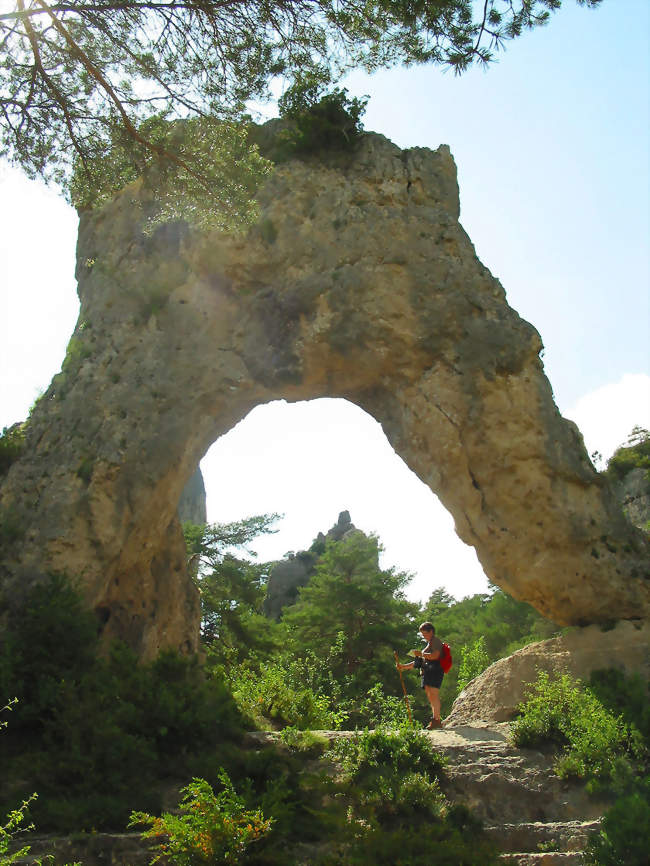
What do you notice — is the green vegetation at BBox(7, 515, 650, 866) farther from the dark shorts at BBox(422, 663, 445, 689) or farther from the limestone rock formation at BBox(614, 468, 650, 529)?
the limestone rock formation at BBox(614, 468, 650, 529)

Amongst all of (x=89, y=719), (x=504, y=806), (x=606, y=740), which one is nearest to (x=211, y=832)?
(x=89, y=719)

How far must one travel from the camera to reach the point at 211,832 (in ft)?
14.9

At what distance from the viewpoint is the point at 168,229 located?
1260 cm

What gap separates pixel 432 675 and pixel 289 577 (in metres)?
23.9

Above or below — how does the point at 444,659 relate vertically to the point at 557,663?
above

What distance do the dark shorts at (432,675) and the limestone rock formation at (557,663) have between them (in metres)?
0.72

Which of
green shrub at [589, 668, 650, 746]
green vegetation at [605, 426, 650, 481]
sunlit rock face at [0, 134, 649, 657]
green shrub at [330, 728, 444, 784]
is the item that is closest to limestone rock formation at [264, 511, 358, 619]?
green vegetation at [605, 426, 650, 481]

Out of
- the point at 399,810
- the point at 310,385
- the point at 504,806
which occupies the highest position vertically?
the point at 310,385

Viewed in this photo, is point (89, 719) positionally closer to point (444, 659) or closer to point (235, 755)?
point (235, 755)

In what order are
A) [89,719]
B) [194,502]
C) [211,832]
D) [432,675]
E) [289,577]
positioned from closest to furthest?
1. [211,832]
2. [89,719]
3. [432,675]
4. [289,577]
5. [194,502]

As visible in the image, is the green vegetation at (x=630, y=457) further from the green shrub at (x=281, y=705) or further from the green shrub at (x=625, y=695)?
the green shrub at (x=281, y=705)

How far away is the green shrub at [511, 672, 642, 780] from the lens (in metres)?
7.01

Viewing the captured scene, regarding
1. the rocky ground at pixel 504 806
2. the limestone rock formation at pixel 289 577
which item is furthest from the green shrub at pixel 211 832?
the limestone rock formation at pixel 289 577

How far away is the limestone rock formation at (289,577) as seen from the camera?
31609 mm
